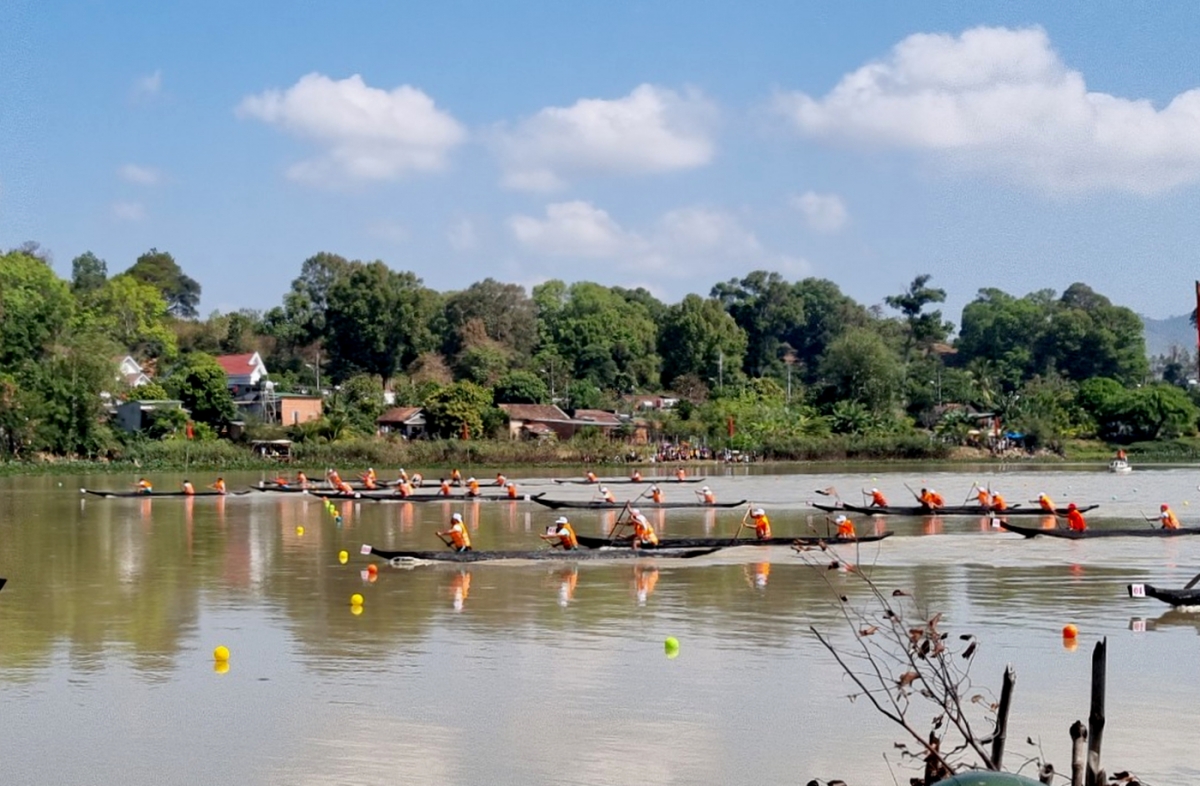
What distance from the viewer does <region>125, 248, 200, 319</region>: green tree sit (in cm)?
11775

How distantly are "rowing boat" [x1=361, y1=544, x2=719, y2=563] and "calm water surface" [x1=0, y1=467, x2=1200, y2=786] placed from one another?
0.22 m

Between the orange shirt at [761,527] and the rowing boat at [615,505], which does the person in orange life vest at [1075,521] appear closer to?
the orange shirt at [761,527]

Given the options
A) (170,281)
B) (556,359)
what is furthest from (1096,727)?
(170,281)

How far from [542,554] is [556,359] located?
7167 centimetres

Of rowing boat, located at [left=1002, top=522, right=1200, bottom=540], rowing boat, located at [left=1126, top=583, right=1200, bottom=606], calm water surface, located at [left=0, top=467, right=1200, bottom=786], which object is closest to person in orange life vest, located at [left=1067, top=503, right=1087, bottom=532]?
rowing boat, located at [left=1002, top=522, right=1200, bottom=540]

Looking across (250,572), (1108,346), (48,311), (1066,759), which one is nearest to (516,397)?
(48,311)

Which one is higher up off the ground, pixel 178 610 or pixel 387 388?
pixel 387 388

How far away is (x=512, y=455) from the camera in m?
70.4

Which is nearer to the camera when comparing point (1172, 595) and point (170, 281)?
point (1172, 595)

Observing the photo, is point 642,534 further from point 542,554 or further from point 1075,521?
point 1075,521

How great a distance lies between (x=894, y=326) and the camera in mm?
115250

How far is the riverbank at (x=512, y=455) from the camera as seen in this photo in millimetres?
65875

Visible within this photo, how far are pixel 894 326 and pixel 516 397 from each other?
134ft

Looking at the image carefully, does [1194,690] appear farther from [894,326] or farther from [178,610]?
[894,326]
